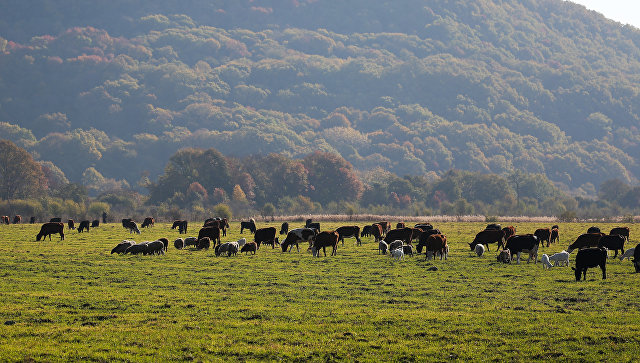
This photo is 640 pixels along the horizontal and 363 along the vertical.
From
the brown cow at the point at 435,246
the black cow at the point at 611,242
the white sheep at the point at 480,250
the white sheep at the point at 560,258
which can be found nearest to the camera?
the white sheep at the point at 560,258

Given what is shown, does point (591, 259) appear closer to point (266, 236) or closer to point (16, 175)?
point (266, 236)

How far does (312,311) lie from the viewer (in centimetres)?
1969

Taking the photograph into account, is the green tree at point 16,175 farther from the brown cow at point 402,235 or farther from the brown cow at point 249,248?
the brown cow at point 402,235

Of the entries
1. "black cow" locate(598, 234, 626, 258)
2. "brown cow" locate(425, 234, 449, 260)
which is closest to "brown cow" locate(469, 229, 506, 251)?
"brown cow" locate(425, 234, 449, 260)

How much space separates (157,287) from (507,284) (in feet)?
42.6

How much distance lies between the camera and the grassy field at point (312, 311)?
15414mm

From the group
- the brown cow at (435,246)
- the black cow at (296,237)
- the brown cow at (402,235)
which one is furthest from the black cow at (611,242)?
the black cow at (296,237)

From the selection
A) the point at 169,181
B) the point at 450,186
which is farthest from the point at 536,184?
the point at 169,181

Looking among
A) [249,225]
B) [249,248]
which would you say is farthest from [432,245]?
[249,225]

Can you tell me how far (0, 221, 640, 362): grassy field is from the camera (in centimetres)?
1541

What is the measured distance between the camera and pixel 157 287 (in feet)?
79.9

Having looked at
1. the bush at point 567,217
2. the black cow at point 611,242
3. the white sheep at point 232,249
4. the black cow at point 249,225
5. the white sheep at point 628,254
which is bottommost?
the white sheep at point 232,249

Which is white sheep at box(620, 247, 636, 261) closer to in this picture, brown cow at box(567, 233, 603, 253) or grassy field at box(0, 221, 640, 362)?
grassy field at box(0, 221, 640, 362)

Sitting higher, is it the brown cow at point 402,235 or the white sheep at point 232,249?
the brown cow at point 402,235
